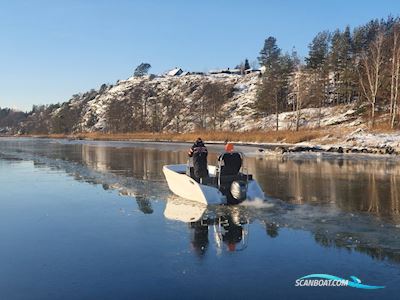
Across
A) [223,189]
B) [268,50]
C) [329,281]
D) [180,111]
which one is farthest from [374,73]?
[268,50]

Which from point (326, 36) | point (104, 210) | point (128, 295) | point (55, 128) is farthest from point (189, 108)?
point (128, 295)

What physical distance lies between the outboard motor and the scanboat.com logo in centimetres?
638

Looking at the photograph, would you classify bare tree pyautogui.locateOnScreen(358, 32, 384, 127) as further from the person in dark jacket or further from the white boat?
the white boat

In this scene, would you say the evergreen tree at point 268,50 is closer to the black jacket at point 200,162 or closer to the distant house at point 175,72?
the distant house at point 175,72

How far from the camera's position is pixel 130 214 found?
1328 cm

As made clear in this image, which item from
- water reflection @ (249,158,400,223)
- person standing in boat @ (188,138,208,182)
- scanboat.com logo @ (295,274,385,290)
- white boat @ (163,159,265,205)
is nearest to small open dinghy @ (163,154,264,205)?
white boat @ (163,159,265,205)

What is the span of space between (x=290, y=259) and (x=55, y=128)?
148292 mm

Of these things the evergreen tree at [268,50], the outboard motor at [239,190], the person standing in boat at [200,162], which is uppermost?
the evergreen tree at [268,50]

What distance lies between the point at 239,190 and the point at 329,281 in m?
6.66

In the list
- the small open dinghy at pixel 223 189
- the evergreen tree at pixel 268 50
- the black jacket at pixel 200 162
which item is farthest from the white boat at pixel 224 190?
the evergreen tree at pixel 268 50

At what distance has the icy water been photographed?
7.20 meters

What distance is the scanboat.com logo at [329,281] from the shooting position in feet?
23.2

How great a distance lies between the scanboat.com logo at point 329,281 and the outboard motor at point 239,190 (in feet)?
20.9

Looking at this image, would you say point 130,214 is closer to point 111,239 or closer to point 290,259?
point 111,239
